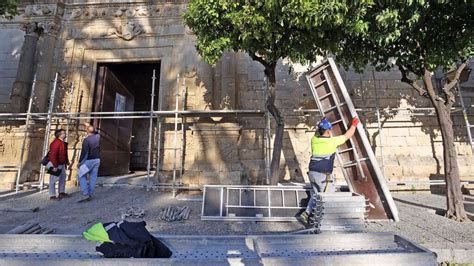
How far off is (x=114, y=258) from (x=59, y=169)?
481cm

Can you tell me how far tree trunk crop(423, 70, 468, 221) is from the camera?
4652 mm

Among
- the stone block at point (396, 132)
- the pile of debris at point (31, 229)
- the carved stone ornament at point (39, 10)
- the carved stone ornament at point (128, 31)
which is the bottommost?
the pile of debris at point (31, 229)

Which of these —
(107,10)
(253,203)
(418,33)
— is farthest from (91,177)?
(418,33)

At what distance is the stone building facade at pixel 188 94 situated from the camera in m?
7.50

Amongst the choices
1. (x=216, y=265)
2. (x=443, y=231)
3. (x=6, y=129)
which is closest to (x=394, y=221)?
(x=443, y=231)

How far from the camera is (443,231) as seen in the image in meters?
4.03

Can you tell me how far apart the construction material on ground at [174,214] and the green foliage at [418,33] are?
4238 mm

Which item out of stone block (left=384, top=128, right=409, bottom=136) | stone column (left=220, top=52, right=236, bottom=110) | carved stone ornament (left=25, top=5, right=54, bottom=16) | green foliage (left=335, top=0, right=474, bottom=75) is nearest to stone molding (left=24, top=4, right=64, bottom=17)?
carved stone ornament (left=25, top=5, right=54, bottom=16)

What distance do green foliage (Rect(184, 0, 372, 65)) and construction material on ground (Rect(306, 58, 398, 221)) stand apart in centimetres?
57

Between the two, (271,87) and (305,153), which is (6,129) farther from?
(305,153)

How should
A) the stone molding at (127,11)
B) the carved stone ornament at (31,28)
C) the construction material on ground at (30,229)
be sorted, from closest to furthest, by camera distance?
1. the construction material on ground at (30,229)
2. the carved stone ornament at (31,28)
3. the stone molding at (127,11)

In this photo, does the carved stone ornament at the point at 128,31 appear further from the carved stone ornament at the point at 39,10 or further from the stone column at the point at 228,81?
the stone column at the point at 228,81

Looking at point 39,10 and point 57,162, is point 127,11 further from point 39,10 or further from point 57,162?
point 57,162

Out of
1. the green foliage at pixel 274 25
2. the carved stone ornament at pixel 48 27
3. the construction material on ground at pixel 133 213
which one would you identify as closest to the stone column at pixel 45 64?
the carved stone ornament at pixel 48 27
